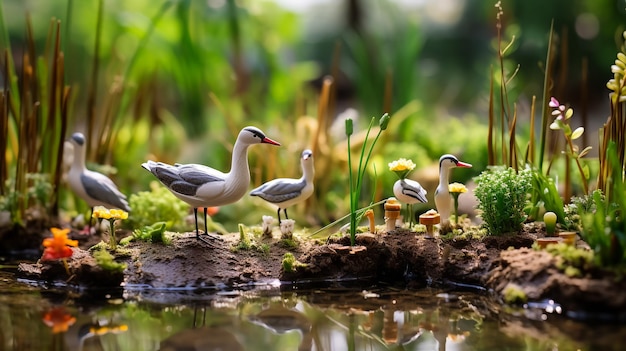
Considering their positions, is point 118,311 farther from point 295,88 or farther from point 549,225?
point 295,88

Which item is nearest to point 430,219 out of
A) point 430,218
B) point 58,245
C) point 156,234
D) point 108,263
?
point 430,218

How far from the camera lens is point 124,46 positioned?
523 centimetres

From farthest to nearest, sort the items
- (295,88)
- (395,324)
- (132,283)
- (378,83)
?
(295,88) → (378,83) → (132,283) → (395,324)

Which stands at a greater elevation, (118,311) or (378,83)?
(378,83)

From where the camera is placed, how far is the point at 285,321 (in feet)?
5.68

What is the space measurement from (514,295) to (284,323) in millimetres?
596

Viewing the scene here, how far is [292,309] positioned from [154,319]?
347 mm

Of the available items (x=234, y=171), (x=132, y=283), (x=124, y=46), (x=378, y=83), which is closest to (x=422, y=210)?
(x=378, y=83)

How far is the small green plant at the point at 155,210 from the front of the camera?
2.59m

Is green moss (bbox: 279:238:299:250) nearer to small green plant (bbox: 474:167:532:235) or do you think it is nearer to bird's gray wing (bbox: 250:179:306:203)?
bird's gray wing (bbox: 250:179:306:203)

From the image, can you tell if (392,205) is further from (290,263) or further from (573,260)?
(573,260)

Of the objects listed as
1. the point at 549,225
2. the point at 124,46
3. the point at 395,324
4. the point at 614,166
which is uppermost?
the point at 124,46

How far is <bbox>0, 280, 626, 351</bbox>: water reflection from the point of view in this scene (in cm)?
155

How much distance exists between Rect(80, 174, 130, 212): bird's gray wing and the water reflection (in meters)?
0.46
